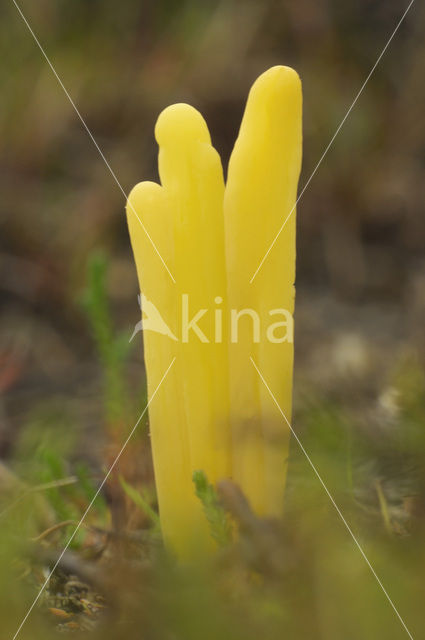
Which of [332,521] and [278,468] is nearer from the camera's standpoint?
[332,521]

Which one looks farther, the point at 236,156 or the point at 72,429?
the point at 72,429

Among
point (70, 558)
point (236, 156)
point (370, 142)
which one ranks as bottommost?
point (70, 558)

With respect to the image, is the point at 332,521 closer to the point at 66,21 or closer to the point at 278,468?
the point at 278,468

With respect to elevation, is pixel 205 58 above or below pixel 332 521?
above

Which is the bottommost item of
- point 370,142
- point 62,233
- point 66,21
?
point 62,233

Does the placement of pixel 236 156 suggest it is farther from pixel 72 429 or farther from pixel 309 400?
pixel 72 429

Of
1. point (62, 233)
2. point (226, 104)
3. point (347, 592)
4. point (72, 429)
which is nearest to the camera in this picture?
point (347, 592)

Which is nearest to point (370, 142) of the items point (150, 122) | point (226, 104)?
point (226, 104)

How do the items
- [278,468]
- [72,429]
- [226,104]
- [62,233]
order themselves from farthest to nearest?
[226,104]
[62,233]
[72,429]
[278,468]

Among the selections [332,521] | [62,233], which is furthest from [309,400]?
[62,233]
